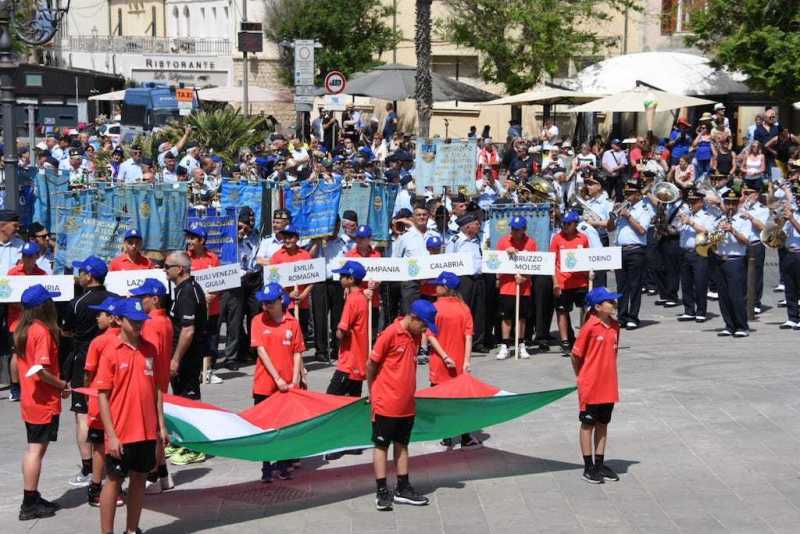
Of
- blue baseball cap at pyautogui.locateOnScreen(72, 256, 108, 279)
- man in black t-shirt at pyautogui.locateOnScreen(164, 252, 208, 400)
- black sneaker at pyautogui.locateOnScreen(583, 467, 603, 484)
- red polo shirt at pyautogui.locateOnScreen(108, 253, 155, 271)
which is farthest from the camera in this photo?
red polo shirt at pyautogui.locateOnScreen(108, 253, 155, 271)

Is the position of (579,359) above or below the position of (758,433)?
above

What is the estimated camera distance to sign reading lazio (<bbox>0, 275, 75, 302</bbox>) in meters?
13.9

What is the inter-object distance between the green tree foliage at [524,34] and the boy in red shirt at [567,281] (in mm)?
23030

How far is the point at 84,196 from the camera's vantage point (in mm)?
16922

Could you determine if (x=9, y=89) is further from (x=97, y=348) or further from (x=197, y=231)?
(x=97, y=348)

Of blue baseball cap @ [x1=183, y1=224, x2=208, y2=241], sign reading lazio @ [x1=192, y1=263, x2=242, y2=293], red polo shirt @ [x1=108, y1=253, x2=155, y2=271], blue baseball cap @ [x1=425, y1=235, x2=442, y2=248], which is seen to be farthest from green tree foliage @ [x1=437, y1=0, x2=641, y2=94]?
red polo shirt @ [x1=108, y1=253, x2=155, y2=271]

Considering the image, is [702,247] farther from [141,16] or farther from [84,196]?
[141,16]

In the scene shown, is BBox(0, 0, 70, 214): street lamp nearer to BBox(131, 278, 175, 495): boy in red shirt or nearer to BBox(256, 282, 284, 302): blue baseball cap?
BBox(131, 278, 175, 495): boy in red shirt

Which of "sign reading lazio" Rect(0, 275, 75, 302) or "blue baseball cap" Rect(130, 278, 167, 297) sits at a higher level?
"blue baseball cap" Rect(130, 278, 167, 297)

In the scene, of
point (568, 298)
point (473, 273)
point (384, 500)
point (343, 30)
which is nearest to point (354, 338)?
point (384, 500)

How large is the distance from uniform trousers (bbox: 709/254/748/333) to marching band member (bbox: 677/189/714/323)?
0.56 m

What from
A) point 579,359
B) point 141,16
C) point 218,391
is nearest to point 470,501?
point 579,359

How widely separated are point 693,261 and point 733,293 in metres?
1.02

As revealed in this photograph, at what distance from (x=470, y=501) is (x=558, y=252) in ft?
21.4
